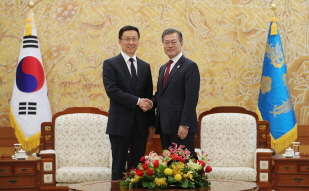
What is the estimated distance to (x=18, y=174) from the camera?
17.8ft

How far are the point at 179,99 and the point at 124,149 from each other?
0.66 metres

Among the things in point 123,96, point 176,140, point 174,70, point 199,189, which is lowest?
point 199,189

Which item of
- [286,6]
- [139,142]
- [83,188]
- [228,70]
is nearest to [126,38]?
[139,142]

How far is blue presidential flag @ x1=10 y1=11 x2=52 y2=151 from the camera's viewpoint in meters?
5.91

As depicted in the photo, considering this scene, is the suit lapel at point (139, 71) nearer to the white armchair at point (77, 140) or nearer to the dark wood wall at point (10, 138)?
the white armchair at point (77, 140)

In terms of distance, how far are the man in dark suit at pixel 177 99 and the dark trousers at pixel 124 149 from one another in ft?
0.66

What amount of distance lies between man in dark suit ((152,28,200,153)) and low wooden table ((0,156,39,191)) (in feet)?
5.41

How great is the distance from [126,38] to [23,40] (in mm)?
1927

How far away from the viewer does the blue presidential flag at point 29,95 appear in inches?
233

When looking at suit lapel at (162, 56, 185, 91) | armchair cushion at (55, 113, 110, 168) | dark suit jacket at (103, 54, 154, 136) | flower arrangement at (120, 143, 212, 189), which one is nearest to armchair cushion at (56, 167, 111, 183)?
armchair cushion at (55, 113, 110, 168)

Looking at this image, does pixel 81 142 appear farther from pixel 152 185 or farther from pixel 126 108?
pixel 152 185

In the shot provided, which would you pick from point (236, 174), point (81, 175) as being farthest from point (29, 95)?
point (236, 174)

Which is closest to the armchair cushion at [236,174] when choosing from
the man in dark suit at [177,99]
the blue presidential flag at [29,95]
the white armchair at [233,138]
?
the white armchair at [233,138]

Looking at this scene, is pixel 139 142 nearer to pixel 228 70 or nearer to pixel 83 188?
pixel 83 188
